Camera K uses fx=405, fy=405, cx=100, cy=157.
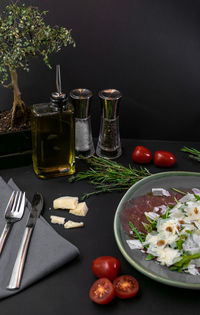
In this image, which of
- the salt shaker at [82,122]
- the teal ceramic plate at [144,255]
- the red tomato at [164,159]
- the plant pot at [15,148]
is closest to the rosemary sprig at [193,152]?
the red tomato at [164,159]

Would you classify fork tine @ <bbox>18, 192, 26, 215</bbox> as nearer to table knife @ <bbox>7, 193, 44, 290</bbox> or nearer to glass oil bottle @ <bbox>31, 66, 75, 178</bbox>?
table knife @ <bbox>7, 193, 44, 290</bbox>

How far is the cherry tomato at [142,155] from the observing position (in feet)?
4.47

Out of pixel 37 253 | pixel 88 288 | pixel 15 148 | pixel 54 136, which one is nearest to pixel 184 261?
pixel 88 288

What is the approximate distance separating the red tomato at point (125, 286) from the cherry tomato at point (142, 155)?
0.53 meters

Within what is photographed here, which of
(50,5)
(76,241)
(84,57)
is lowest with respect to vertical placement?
(76,241)

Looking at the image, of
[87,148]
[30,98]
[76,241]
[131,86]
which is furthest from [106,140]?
[76,241]

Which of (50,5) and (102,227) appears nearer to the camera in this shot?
(102,227)

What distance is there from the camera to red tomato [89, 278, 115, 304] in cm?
86

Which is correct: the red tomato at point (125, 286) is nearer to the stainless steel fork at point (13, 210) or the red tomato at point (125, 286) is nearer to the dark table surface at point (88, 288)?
the dark table surface at point (88, 288)

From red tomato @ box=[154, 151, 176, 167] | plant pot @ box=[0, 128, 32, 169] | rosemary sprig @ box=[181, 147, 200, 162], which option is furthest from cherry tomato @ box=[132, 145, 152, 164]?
plant pot @ box=[0, 128, 32, 169]

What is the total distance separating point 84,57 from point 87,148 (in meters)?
0.32

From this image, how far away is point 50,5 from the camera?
1320 mm

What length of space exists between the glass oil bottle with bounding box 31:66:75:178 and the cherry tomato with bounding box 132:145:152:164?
0.72 ft

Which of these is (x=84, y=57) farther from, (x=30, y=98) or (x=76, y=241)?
(x=76, y=241)
